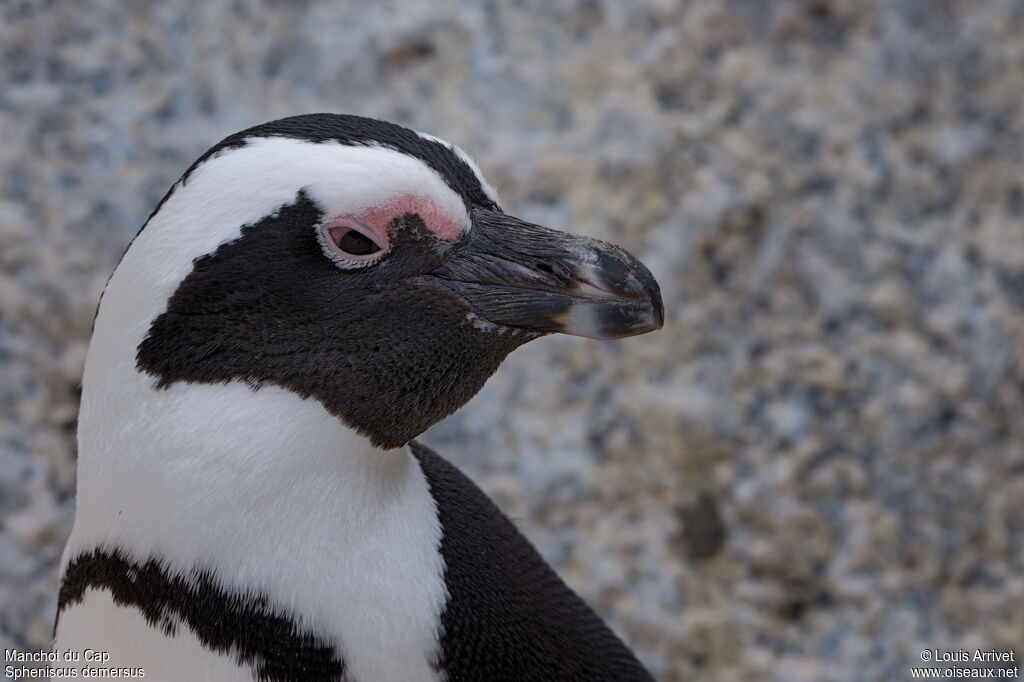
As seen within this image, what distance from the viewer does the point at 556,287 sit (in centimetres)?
104

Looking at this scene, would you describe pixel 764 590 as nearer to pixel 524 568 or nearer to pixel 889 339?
pixel 889 339

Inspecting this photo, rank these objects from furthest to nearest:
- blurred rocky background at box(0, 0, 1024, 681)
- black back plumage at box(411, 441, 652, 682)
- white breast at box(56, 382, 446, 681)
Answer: blurred rocky background at box(0, 0, 1024, 681), black back plumage at box(411, 441, 652, 682), white breast at box(56, 382, 446, 681)

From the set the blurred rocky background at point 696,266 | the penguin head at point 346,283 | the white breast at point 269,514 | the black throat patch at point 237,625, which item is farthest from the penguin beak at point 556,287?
the blurred rocky background at point 696,266

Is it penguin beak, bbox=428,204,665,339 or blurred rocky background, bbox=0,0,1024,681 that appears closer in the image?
penguin beak, bbox=428,204,665,339

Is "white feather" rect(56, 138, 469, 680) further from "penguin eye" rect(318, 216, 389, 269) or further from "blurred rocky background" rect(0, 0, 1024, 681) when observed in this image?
"blurred rocky background" rect(0, 0, 1024, 681)

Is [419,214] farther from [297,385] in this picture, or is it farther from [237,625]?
[237,625]

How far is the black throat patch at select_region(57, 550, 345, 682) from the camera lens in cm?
98

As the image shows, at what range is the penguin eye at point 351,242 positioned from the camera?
0.98 meters

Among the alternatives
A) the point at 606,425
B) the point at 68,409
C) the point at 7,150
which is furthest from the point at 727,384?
the point at 7,150

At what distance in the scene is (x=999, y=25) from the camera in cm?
215

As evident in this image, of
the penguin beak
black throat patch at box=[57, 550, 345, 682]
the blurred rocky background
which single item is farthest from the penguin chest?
the blurred rocky background

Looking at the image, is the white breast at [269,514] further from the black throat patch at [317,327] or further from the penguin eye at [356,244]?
the penguin eye at [356,244]

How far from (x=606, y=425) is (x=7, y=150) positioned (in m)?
1.16

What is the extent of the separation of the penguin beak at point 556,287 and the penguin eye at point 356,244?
2.6 inches
